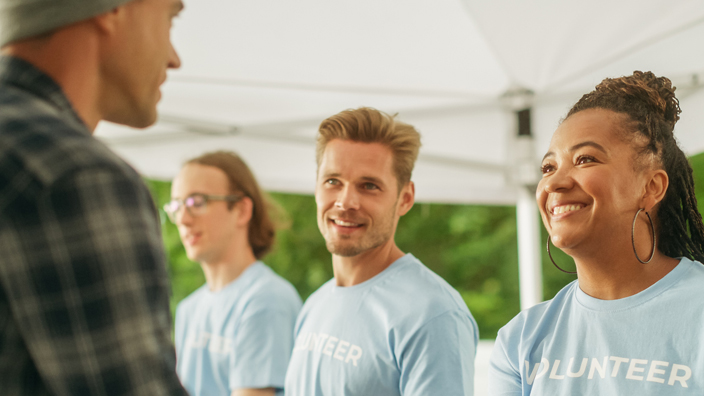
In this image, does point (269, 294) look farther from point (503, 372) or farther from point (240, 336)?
point (503, 372)

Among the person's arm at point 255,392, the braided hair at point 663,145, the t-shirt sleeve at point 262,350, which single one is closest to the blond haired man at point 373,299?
the t-shirt sleeve at point 262,350

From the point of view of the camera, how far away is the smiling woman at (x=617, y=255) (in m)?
1.52

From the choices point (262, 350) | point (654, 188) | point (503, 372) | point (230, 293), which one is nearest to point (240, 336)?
point (262, 350)

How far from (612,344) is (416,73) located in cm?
201

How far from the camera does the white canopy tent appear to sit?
249cm

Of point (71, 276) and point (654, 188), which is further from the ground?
point (654, 188)

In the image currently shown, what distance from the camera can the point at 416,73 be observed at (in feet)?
10.7

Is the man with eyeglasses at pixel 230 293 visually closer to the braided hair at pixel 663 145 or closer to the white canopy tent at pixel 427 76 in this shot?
the white canopy tent at pixel 427 76

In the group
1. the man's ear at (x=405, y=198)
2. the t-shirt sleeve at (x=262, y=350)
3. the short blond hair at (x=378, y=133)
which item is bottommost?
the t-shirt sleeve at (x=262, y=350)

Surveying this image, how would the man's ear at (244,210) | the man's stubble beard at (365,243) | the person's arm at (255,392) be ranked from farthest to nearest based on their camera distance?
the man's ear at (244,210), the person's arm at (255,392), the man's stubble beard at (365,243)

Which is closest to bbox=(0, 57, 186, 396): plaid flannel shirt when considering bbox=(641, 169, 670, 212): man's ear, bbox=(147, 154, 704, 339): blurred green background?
bbox=(641, 169, 670, 212): man's ear

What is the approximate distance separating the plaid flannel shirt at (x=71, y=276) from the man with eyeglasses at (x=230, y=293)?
2122mm

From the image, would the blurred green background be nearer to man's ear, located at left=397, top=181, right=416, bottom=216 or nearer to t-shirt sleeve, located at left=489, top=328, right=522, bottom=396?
man's ear, located at left=397, top=181, right=416, bottom=216

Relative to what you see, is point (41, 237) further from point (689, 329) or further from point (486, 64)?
point (486, 64)
